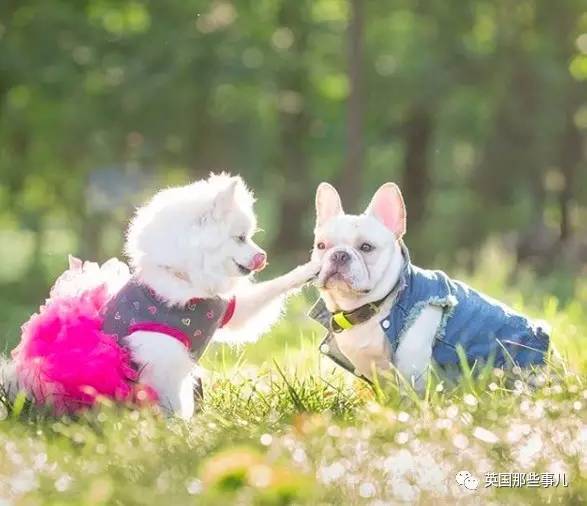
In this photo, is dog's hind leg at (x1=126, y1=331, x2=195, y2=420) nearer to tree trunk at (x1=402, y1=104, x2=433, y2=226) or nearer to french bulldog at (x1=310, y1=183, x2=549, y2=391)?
french bulldog at (x1=310, y1=183, x2=549, y2=391)

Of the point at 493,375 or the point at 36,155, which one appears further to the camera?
the point at 36,155

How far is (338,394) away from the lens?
5145 mm

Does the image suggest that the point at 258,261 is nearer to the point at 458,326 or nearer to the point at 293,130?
the point at 458,326

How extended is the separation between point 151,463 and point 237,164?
11727 mm

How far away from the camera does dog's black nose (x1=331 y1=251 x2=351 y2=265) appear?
5.02 metres

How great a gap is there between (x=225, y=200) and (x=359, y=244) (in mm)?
641

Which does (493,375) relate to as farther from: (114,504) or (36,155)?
(36,155)

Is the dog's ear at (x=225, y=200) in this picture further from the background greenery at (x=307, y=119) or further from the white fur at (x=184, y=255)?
the background greenery at (x=307, y=119)

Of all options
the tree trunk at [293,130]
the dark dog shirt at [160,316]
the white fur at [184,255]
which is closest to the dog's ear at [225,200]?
the white fur at [184,255]

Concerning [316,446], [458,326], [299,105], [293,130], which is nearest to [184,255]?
[316,446]

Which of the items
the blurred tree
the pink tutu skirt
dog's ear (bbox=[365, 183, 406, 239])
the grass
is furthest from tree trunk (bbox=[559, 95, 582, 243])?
the pink tutu skirt

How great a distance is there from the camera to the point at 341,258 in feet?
16.5

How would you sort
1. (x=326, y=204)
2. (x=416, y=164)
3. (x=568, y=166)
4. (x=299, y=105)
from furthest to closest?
(x=416, y=164)
(x=568, y=166)
(x=299, y=105)
(x=326, y=204)

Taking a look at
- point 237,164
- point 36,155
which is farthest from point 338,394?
point 36,155
